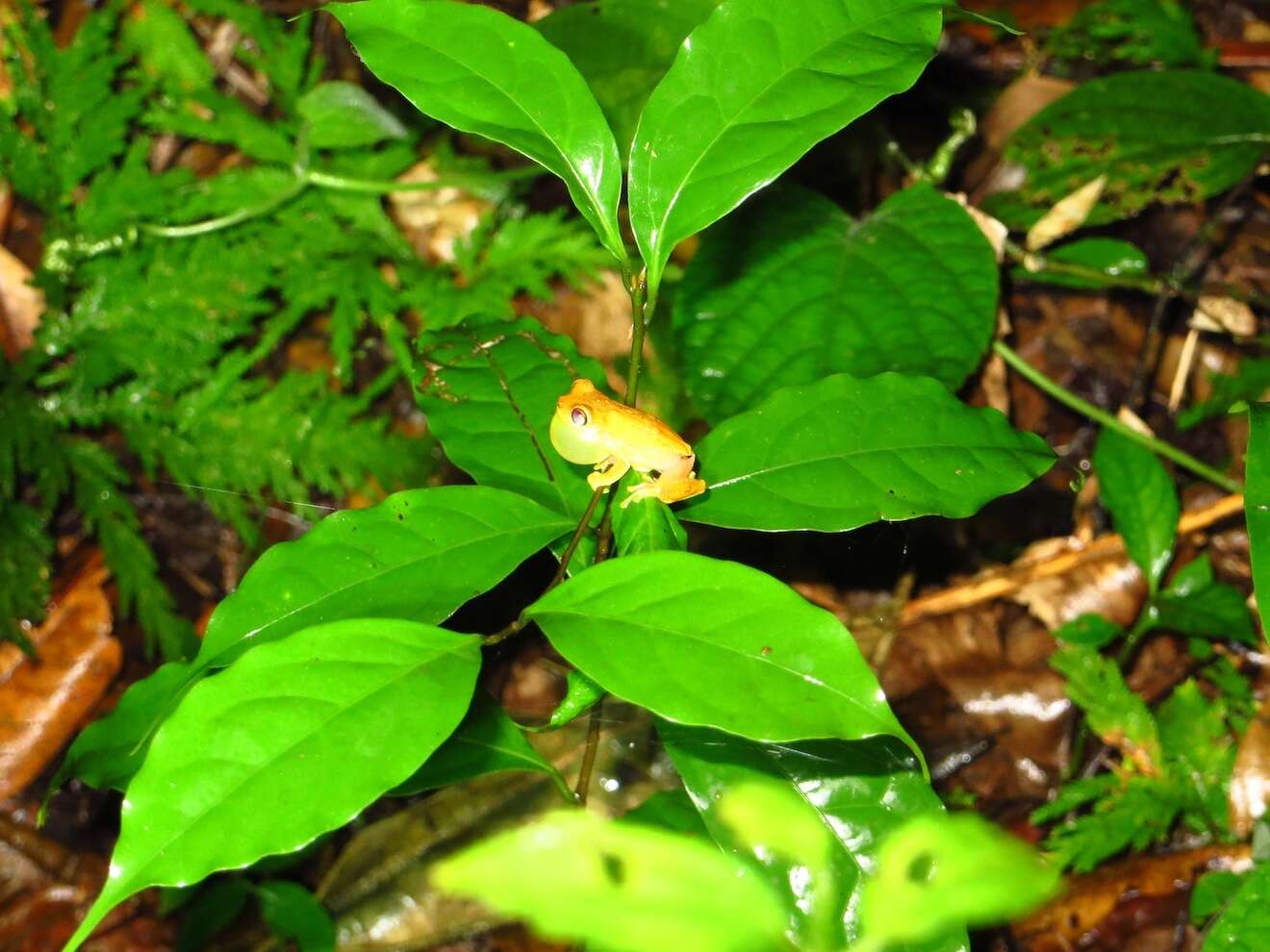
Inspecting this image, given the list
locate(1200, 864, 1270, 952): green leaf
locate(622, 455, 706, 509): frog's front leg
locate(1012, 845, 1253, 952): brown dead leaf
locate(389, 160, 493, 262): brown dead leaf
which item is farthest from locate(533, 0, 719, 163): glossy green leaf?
locate(1012, 845, 1253, 952): brown dead leaf

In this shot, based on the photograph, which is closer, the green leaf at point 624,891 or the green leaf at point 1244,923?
the green leaf at point 624,891

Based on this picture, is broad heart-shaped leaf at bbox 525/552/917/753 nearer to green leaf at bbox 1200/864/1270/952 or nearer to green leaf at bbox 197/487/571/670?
green leaf at bbox 197/487/571/670

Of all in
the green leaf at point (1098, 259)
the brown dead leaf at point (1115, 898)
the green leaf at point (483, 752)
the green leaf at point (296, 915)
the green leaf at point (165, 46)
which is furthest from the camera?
the green leaf at point (165, 46)

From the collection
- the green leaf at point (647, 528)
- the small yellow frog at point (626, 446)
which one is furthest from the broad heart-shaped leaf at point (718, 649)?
the small yellow frog at point (626, 446)

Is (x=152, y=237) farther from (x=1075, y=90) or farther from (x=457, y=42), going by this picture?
(x=1075, y=90)

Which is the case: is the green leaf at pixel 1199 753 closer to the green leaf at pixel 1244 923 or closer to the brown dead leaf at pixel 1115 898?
the brown dead leaf at pixel 1115 898

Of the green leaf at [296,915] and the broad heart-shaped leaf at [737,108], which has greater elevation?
the broad heart-shaped leaf at [737,108]

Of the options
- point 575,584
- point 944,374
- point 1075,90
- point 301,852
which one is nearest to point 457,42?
point 575,584
